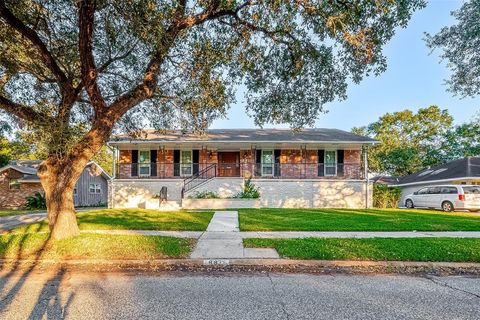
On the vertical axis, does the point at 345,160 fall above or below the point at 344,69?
below

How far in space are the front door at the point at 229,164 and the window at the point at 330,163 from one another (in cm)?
613

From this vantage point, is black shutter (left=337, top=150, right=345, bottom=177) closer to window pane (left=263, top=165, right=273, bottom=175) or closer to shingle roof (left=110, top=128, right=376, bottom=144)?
shingle roof (left=110, top=128, right=376, bottom=144)

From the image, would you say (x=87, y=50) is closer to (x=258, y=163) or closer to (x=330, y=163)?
(x=258, y=163)

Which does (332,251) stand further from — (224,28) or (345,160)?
(345,160)

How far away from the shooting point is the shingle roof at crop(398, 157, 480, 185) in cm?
2262

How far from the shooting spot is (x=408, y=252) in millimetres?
6207

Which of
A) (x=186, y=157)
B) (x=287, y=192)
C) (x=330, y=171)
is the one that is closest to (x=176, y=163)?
(x=186, y=157)

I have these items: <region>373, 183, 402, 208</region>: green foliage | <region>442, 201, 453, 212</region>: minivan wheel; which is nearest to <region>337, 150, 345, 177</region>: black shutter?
<region>373, 183, 402, 208</region>: green foliage

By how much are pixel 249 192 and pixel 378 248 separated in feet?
39.6

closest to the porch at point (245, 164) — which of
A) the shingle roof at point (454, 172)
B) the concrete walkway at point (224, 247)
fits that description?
the shingle roof at point (454, 172)

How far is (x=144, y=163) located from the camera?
20688 millimetres

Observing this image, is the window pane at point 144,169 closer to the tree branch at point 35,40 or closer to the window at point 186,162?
the window at point 186,162

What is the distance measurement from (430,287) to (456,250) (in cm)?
247

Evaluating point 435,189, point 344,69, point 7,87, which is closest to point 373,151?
point 435,189
